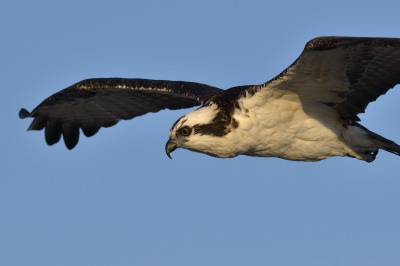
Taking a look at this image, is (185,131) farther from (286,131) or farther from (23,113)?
(23,113)

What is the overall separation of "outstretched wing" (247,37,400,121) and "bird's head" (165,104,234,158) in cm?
68

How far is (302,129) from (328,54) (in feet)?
6.66

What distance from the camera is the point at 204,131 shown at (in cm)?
1208

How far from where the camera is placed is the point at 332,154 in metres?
12.9

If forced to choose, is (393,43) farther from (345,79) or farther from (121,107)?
(121,107)

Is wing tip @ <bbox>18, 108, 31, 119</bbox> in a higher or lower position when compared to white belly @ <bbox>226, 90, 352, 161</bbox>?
higher

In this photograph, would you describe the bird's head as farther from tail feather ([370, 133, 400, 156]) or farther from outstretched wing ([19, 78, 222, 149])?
tail feather ([370, 133, 400, 156])

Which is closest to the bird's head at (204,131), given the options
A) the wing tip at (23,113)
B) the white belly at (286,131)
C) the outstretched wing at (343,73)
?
the white belly at (286,131)

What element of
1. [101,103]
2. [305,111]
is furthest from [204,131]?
[101,103]

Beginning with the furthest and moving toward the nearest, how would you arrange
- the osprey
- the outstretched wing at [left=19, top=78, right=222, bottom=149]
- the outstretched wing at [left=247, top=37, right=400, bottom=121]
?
the outstretched wing at [left=19, top=78, right=222, bottom=149] → the osprey → the outstretched wing at [left=247, top=37, right=400, bottom=121]

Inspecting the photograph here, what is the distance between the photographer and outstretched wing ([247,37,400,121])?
10.4m

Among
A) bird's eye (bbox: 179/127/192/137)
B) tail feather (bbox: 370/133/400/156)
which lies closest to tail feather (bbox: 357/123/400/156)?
tail feather (bbox: 370/133/400/156)

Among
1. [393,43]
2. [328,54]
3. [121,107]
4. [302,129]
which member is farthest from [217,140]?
[121,107]

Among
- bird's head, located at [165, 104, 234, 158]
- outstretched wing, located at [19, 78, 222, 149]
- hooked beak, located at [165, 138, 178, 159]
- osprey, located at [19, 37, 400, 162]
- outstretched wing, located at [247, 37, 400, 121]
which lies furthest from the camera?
outstretched wing, located at [19, 78, 222, 149]
